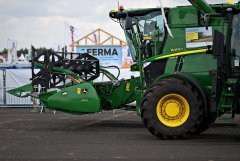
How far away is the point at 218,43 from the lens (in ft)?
31.9

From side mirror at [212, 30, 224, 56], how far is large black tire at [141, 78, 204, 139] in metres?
0.90

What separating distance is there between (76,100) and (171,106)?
3.35m

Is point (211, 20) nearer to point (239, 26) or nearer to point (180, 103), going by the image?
point (239, 26)

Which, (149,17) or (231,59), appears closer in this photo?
(231,59)

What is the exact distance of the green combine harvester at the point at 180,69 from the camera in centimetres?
981

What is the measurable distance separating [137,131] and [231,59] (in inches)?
134

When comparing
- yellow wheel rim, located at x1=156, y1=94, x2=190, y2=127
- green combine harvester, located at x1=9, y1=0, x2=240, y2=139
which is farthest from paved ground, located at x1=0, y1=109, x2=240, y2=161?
green combine harvester, located at x1=9, y1=0, x2=240, y2=139

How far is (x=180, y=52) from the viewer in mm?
10531

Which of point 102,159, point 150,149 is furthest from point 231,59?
point 102,159

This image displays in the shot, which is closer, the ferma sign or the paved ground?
the paved ground

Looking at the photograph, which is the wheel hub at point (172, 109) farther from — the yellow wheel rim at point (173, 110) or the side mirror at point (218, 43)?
the side mirror at point (218, 43)

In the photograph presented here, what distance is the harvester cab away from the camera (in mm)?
9797

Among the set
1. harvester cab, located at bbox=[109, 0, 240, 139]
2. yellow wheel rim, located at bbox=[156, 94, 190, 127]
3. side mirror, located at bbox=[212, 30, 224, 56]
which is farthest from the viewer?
yellow wheel rim, located at bbox=[156, 94, 190, 127]

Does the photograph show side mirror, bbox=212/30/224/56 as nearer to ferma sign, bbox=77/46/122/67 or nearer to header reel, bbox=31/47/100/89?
header reel, bbox=31/47/100/89
